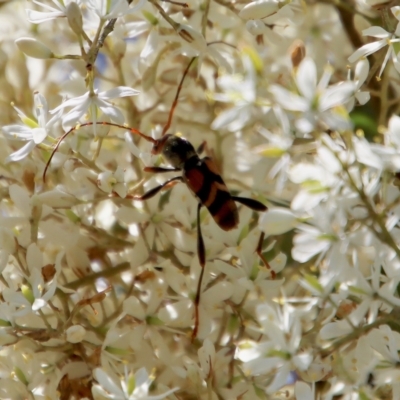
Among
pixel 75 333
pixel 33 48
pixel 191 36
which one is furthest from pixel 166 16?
pixel 75 333

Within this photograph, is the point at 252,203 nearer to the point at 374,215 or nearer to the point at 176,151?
the point at 176,151

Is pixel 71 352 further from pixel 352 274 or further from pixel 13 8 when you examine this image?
Result: pixel 13 8

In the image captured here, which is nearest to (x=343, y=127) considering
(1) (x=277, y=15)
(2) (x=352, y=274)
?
(2) (x=352, y=274)

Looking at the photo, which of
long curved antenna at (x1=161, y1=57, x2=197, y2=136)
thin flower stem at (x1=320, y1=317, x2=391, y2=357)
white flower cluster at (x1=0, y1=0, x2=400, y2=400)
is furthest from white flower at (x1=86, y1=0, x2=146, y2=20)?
thin flower stem at (x1=320, y1=317, x2=391, y2=357)

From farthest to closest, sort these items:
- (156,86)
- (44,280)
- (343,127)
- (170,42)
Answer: (156,86)
(170,42)
(44,280)
(343,127)

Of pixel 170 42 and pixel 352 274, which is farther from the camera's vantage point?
pixel 170 42

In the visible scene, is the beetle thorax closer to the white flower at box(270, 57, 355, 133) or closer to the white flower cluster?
the white flower cluster

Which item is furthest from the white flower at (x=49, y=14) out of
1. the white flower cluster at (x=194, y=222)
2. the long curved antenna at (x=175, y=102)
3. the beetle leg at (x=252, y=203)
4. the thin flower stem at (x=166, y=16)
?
the beetle leg at (x=252, y=203)
